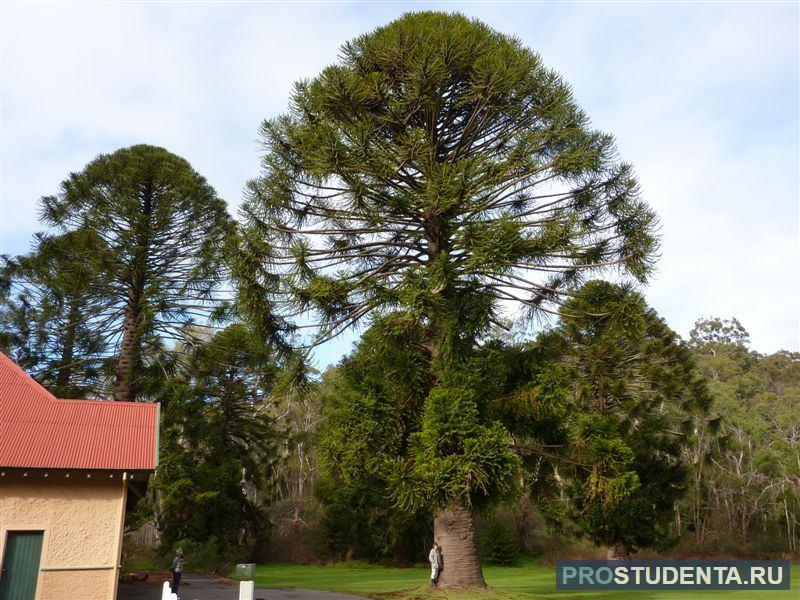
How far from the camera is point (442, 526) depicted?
44.2 ft

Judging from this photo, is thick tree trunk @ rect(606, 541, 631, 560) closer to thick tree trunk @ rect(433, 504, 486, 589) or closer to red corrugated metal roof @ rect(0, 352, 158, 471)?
thick tree trunk @ rect(433, 504, 486, 589)

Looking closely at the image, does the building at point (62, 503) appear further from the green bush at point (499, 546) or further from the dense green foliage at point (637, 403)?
the green bush at point (499, 546)

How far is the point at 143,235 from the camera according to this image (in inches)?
869

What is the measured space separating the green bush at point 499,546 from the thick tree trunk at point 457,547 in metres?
24.6

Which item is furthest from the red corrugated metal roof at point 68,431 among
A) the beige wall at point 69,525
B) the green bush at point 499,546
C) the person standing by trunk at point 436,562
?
→ the green bush at point 499,546

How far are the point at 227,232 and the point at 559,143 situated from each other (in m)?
13.4

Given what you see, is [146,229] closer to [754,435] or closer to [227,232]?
[227,232]

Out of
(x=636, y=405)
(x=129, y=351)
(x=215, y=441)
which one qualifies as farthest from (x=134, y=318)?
(x=636, y=405)

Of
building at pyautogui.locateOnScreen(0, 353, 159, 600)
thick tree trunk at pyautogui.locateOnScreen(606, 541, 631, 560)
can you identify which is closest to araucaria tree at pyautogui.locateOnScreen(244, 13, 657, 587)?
building at pyautogui.locateOnScreen(0, 353, 159, 600)

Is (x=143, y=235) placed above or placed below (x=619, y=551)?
above

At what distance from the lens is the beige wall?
36.8ft

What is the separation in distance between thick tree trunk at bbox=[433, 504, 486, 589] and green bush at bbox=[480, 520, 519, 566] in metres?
24.6

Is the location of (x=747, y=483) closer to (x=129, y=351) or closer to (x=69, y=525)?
(x=129, y=351)

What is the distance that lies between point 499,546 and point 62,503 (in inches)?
1167
